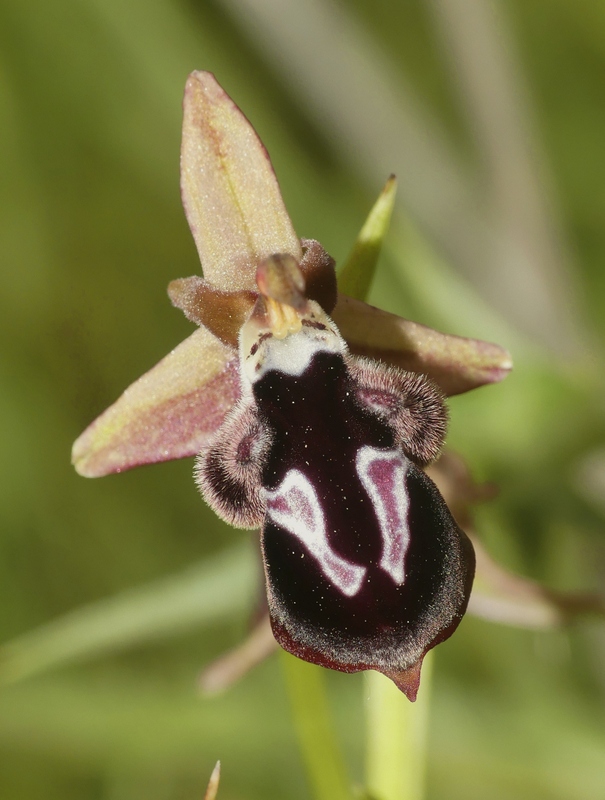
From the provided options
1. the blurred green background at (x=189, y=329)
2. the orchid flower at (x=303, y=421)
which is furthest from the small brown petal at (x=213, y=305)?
the blurred green background at (x=189, y=329)

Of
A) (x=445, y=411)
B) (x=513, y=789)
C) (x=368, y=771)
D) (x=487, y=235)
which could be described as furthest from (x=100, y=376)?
(x=445, y=411)

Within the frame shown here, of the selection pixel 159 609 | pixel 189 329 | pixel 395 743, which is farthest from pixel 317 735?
pixel 189 329

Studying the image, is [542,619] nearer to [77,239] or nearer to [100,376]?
[100,376]

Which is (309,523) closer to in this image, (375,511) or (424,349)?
(375,511)

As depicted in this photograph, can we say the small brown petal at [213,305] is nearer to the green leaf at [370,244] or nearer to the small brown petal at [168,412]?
the small brown petal at [168,412]

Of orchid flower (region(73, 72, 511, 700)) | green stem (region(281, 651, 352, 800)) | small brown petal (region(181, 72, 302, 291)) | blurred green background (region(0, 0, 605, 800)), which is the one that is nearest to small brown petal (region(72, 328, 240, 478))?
orchid flower (region(73, 72, 511, 700))

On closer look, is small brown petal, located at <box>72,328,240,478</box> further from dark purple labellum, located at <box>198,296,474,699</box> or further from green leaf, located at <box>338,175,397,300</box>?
green leaf, located at <box>338,175,397,300</box>

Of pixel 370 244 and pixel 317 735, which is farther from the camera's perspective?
pixel 317 735
